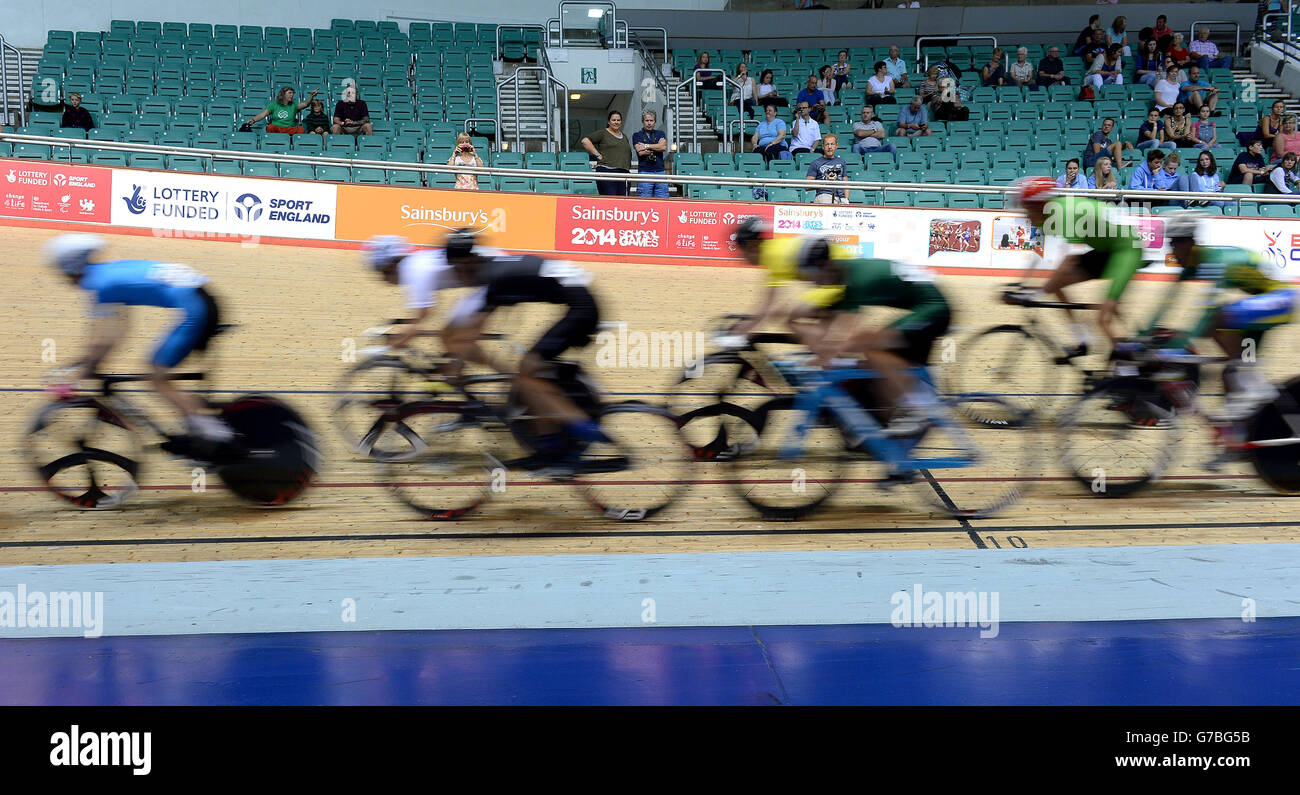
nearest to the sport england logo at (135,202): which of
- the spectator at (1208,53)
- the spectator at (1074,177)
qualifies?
the spectator at (1074,177)

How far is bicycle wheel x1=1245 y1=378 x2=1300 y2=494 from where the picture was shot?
4305 millimetres

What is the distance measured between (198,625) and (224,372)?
3.46 m

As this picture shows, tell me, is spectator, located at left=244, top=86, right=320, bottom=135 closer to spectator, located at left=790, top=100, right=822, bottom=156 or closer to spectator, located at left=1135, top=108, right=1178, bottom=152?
spectator, located at left=790, top=100, right=822, bottom=156

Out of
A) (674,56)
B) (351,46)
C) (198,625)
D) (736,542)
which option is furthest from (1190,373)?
(351,46)

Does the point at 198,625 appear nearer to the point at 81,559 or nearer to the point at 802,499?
the point at 81,559

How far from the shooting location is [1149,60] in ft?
45.4

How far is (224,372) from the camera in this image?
6.18 meters

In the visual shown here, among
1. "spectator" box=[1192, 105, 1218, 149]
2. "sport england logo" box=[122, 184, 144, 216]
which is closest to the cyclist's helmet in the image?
"sport england logo" box=[122, 184, 144, 216]

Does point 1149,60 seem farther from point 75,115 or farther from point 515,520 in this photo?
point 75,115

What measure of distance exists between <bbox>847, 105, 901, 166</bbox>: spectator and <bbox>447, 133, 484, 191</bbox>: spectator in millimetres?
4378

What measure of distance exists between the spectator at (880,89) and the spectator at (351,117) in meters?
6.22
